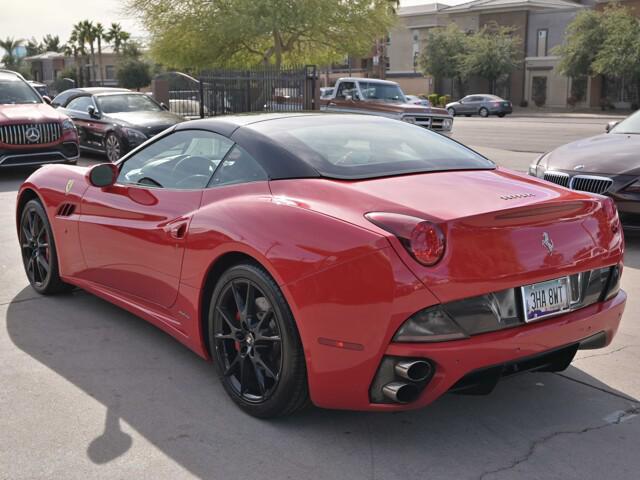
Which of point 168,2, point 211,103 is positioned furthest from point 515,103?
point 211,103

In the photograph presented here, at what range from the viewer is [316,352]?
122 inches

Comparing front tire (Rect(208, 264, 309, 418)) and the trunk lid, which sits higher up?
the trunk lid

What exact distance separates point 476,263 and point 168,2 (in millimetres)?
26265

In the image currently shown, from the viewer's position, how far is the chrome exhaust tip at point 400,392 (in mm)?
2967

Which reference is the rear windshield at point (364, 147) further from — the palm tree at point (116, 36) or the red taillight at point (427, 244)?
the palm tree at point (116, 36)

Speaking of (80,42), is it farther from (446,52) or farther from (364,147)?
(364,147)

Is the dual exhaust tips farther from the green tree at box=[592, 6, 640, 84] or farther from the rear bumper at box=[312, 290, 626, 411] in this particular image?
the green tree at box=[592, 6, 640, 84]

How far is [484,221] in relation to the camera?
10.1 ft

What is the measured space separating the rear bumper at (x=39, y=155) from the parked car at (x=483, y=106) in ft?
107

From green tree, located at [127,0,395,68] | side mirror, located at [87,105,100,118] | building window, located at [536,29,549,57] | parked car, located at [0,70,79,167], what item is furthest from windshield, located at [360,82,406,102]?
building window, located at [536,29,549,57]

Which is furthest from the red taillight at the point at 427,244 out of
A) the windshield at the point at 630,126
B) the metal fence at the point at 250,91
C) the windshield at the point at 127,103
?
the metal fence at the point at 250,91

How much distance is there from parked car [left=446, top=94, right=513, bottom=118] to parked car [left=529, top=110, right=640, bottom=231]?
1410 inches

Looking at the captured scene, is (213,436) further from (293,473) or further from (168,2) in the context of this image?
(168,2)

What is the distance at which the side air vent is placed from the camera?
495 cm
